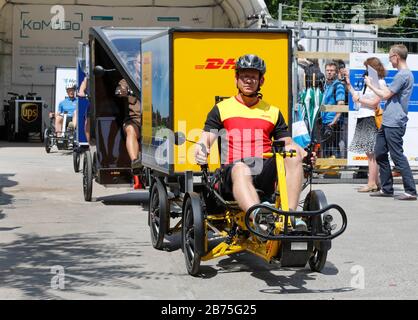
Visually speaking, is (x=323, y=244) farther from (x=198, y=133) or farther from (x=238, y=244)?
(x=198, y=133)

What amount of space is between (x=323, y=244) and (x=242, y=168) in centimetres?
90

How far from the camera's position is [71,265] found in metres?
8.39

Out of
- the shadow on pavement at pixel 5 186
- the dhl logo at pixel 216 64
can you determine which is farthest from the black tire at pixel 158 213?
the shadow on pavement at pixel 5 186

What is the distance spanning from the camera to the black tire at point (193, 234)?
25.2ft

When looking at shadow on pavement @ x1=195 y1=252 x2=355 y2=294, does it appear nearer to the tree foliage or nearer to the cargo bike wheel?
the cargo bike wheel

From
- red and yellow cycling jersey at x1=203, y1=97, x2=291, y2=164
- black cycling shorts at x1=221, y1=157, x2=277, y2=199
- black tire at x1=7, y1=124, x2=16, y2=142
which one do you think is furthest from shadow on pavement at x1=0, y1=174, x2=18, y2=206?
black tire at x1=7, y1=124, x2=16, y2=142

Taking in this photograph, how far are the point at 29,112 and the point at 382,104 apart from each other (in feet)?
55.9

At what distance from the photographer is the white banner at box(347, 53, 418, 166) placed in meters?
15.8

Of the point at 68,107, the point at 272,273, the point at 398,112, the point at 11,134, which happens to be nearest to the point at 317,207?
the point at 272,273

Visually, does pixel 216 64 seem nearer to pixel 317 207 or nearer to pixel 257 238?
pixel 317 207

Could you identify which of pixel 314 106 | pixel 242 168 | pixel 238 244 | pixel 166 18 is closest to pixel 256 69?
pixel 242 168

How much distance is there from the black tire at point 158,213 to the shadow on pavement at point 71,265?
235mm

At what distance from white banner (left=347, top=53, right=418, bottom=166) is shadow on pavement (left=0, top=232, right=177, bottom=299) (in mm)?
6808
